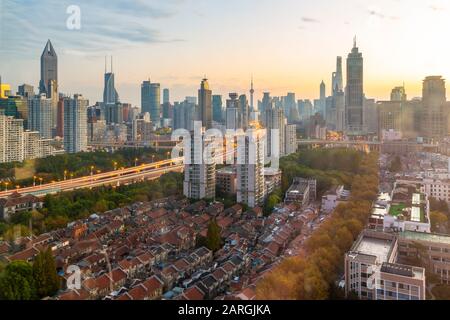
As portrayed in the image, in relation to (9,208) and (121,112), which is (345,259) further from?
(121,112)

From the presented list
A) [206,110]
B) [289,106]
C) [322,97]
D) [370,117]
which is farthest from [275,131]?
[206,110]

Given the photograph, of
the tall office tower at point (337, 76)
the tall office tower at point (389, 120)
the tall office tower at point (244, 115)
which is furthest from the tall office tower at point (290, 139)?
the tall office tower at point (244, 115)

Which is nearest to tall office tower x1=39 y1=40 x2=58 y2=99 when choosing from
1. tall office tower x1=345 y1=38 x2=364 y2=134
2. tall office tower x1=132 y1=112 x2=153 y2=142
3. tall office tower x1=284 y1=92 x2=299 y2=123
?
tall office tower x1=284 y1=92 x2=299 y2=123

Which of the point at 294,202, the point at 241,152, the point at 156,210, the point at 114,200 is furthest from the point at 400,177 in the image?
the point at 114,200

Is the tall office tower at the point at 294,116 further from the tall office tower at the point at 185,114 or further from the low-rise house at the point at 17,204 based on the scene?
the low-rise house at the point at 17,204

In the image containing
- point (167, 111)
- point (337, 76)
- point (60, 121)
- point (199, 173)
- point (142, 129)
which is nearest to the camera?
point (199, 173)

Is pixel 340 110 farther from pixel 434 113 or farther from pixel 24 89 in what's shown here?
pixel 24 89
